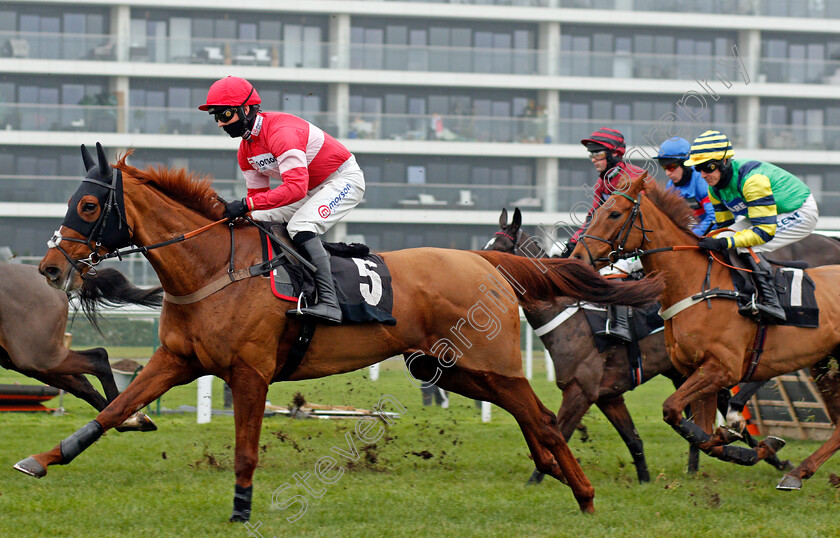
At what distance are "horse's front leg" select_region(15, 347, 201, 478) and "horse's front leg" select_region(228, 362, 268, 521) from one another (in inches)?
12.4

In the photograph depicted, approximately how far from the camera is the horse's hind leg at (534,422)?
4621 mm

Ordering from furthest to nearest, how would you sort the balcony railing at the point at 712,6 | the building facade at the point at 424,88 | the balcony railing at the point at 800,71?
the balcony railing at the point at 712,6 < the balcony railing at the point at 800,71 < the building facade at the point at 424,88

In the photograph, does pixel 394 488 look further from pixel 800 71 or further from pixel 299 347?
pixel 800 71

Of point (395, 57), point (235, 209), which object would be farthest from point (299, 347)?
point (395, 57)

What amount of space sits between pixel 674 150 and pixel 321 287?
286 cm

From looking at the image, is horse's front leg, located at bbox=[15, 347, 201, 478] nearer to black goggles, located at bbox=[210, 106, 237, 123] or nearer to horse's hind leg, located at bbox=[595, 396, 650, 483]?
black goggles, located at bbox=[210, 106, 237, 123]

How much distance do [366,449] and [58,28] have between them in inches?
947

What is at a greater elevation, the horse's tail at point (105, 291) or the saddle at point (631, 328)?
the horse's tail at point (105, 291)

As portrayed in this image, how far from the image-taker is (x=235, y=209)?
14.4ft

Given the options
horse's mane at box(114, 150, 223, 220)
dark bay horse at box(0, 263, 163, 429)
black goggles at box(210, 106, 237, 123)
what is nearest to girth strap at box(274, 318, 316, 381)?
horse's mane at box(114, 150, 223, 220)

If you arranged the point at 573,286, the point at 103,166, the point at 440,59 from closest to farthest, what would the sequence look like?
the point at 103,166, the point at 573,286, the point at 440,59

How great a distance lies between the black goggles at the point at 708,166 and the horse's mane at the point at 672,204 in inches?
8.4

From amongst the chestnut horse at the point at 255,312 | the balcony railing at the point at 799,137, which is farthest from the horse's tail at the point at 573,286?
the balcony railing at the point at 799,137

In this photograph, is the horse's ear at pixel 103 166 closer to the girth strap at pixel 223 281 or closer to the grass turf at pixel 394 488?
the girth strap at pixel 223 281
